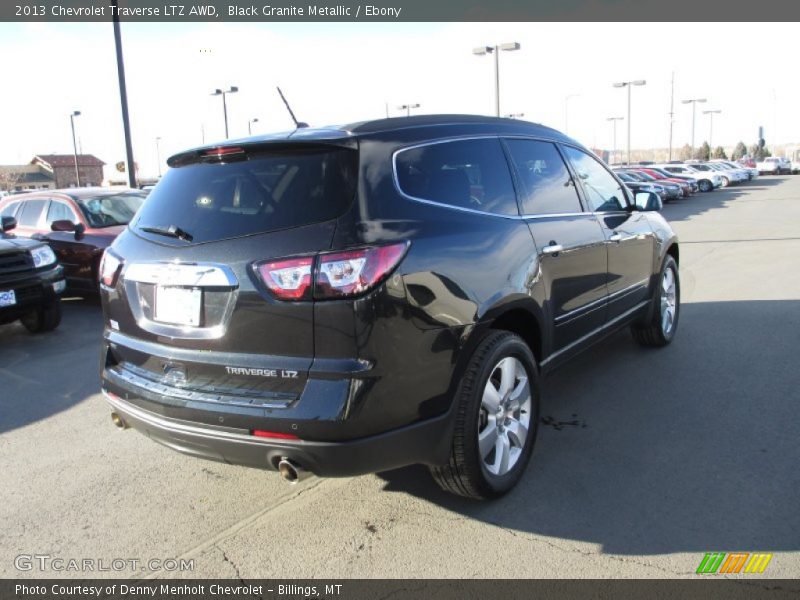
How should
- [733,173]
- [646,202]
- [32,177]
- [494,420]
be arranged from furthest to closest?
1. [32,177]
2. [733,173]
3. [646,202]
4. [494,420]

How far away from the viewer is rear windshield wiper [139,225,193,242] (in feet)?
9.64

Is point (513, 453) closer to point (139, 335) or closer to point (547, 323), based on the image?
point (547, 323)

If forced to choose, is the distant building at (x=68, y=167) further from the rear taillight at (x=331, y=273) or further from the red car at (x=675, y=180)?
the rear taillight at (x=331, y=273)

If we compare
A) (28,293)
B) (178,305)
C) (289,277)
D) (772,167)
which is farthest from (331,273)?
(772,167)

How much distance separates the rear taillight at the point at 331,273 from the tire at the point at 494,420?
0.73 meters

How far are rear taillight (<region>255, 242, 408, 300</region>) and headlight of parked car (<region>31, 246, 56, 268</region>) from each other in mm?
5515

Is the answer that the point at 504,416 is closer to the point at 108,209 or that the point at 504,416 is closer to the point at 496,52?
the point at 108,209

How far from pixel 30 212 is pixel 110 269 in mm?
8057

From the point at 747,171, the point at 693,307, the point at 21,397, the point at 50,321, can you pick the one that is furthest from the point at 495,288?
the point at 747,171

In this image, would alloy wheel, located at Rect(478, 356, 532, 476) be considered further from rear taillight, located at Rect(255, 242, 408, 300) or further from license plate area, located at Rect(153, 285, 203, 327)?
license plate area, located at Rect(153, 285, 203, 327)

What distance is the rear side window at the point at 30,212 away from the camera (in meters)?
9.86

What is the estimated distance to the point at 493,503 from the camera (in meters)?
3.23

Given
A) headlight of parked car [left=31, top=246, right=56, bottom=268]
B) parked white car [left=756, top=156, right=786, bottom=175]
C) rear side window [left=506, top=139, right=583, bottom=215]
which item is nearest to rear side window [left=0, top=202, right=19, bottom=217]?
headlight of parked car [left=31, top=246, right=56, bottom=268]

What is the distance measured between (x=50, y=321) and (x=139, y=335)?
500cm
